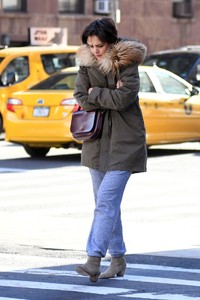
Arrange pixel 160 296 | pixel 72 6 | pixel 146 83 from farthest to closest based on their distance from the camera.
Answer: pixel 72 6, pixel 146 83, pixel 160 296

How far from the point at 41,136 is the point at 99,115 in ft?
33.9

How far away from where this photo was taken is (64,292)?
8.59 m

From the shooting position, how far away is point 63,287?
8.77m

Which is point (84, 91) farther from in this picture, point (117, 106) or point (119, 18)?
point (119, 18)

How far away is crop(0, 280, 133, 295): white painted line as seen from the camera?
28.3 ft

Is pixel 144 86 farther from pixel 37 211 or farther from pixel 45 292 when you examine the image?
pixel 45 292

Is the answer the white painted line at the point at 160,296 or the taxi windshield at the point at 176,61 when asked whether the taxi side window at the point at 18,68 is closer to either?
the taxi windshield at the point at 176,61

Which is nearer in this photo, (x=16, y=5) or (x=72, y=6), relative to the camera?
(x=16, y=5)

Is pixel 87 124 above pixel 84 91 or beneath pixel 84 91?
beneath

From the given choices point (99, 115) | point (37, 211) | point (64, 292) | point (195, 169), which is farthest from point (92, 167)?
point (195, 169)

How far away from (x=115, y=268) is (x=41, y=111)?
10.6 m

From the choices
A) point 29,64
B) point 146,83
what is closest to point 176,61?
point 29,64

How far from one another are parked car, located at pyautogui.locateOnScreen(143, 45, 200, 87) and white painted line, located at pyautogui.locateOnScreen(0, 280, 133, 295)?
53.9ft

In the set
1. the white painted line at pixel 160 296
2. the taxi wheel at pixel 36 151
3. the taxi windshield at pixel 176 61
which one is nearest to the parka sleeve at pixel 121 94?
the white painted line at pixel 160 296
